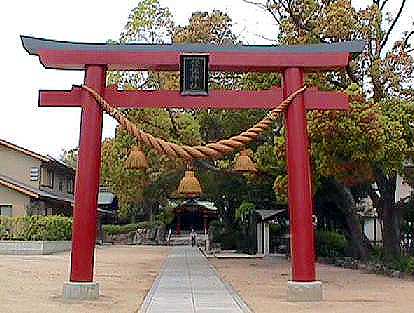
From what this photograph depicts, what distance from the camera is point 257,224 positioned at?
40938 millimetres

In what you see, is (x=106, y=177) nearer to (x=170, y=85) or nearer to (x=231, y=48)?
(x=170, y=85)

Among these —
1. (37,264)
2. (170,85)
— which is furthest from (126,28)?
(37,264)

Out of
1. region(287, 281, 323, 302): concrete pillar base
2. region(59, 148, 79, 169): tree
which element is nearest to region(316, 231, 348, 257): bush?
region(287, 281, 323, 302): concrete pillar base

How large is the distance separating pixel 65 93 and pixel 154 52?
2.13 metres

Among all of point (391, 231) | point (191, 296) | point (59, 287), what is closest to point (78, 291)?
point (191, 296)

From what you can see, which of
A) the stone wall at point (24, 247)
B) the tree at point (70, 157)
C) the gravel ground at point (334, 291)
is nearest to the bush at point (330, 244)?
the gravel ground at point (334, 291)

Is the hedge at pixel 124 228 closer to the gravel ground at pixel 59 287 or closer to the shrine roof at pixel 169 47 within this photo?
the gravel ground at pixel 59 287

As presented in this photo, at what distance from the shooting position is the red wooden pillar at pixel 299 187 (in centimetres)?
1503

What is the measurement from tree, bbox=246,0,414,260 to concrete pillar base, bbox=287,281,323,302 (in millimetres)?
5722

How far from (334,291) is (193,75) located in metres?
6.49

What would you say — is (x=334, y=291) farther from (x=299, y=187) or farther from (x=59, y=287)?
(x=59, y=287)

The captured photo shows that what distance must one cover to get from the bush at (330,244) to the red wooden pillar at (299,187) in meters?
19.1

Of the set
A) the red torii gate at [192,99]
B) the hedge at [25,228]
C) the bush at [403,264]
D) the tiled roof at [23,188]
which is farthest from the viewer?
the tiled roof at [23,188]

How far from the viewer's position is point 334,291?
57.4ft
